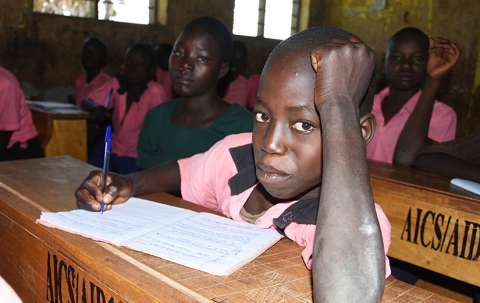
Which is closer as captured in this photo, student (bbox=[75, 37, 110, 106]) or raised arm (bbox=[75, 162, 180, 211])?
raised arm (bbox=[75, 162, 180, 211])

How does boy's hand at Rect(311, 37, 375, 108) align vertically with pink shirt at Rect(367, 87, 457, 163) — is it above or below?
above

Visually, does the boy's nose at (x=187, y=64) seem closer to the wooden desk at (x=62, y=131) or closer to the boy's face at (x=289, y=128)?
the boy's face at (x=289, y=128)

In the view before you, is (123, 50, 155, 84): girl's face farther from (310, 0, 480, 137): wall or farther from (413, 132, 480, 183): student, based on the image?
(310, 0, 480, 137): wall

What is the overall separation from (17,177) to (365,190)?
116cm

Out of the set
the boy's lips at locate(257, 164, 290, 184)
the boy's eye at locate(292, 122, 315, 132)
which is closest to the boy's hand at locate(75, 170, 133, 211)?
the boy's lips at locate(257, 164, 290, 184)

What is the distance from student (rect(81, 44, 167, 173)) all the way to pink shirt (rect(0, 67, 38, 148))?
0.66m

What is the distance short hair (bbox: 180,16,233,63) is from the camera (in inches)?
84.6

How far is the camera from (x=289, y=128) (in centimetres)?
99

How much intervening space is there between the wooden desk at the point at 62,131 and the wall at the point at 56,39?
9.97 ft

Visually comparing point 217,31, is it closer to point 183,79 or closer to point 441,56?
point 183,79

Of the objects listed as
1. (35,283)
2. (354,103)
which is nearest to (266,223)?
(354,103)

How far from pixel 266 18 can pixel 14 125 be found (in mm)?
5906

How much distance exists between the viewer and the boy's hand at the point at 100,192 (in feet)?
4.01

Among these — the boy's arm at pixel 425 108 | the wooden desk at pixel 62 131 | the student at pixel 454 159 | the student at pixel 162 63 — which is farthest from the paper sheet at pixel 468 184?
the student at pixel 162 63
